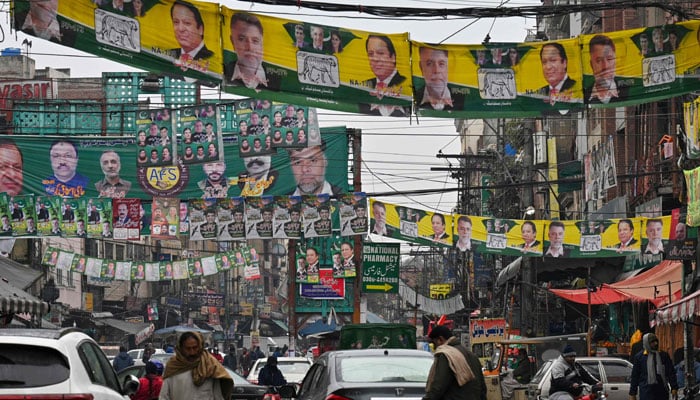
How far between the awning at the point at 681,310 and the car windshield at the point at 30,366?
12.3 m

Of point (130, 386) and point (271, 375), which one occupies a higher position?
point (130, 386)

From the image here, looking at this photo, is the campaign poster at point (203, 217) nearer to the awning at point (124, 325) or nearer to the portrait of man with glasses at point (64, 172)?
the portrait of man with glasses at point (64, 172)

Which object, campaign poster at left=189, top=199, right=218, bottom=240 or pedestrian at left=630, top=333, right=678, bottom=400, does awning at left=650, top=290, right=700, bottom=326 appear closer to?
pedestrian at left=630, top=333, right=678, bottom=400

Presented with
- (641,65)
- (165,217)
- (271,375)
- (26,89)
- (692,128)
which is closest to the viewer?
→ (641,65)

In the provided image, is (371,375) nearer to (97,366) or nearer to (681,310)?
(97,366)

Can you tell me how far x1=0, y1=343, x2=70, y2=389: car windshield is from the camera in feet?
33.9

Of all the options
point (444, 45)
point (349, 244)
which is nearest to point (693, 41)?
point (444, 45)

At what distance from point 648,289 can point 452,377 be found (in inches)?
991

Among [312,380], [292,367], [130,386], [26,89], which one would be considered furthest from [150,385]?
[26,89]

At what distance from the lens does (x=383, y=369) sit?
513 inches

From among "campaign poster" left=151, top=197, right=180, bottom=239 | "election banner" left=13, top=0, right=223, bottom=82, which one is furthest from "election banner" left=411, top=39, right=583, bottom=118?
"campaign poster" left=151, top=197, right=180, bottom=239

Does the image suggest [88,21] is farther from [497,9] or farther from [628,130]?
[628,130]

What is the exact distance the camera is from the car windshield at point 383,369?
12.9 metres

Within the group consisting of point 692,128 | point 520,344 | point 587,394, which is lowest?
point 520,344
